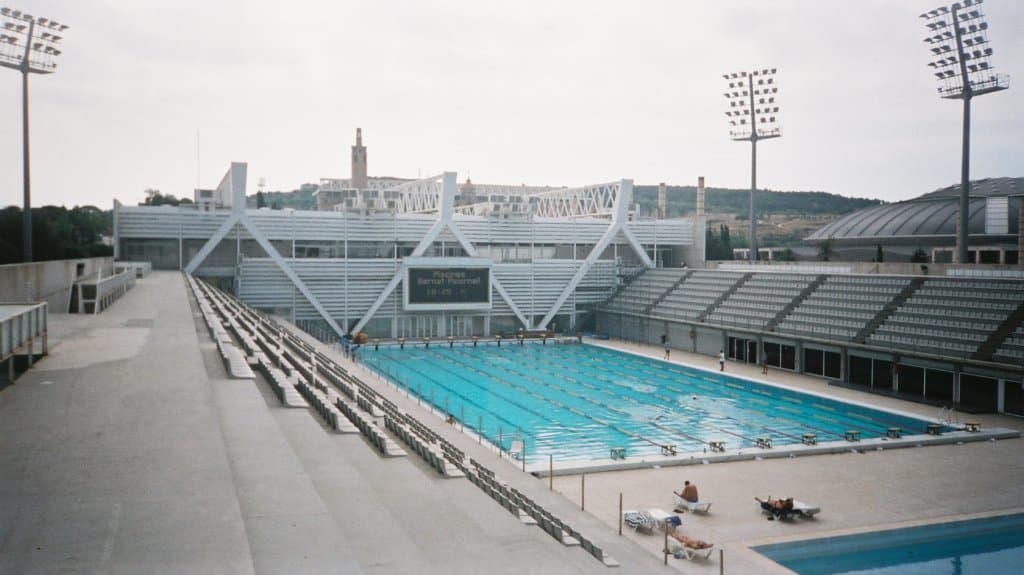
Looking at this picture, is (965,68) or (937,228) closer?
(965,68)

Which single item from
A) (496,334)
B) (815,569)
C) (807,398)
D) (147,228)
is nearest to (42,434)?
(815,569)

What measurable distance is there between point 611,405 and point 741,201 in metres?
142

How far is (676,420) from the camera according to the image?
25.8 metres

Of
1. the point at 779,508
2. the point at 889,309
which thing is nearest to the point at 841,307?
the point at 889,309

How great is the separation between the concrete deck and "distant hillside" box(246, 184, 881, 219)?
14037 centimetres

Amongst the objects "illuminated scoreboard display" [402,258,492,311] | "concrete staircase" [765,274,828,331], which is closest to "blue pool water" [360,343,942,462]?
"concrete staircase" [765,274,828,331]

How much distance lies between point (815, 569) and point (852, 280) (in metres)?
27.6

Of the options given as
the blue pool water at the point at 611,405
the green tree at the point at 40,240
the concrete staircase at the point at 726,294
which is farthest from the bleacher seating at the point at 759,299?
the green tree at the point at 40,240

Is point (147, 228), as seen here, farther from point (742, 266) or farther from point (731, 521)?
point (731, 521)

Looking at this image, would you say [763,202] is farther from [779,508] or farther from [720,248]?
[779,508]

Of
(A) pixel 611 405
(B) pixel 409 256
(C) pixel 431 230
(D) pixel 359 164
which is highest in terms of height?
(D) pixel 359 164

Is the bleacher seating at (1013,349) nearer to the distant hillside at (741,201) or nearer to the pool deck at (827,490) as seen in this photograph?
the pool deck at (827,490)

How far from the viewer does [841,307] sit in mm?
35562

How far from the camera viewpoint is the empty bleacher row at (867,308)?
94.5ft
